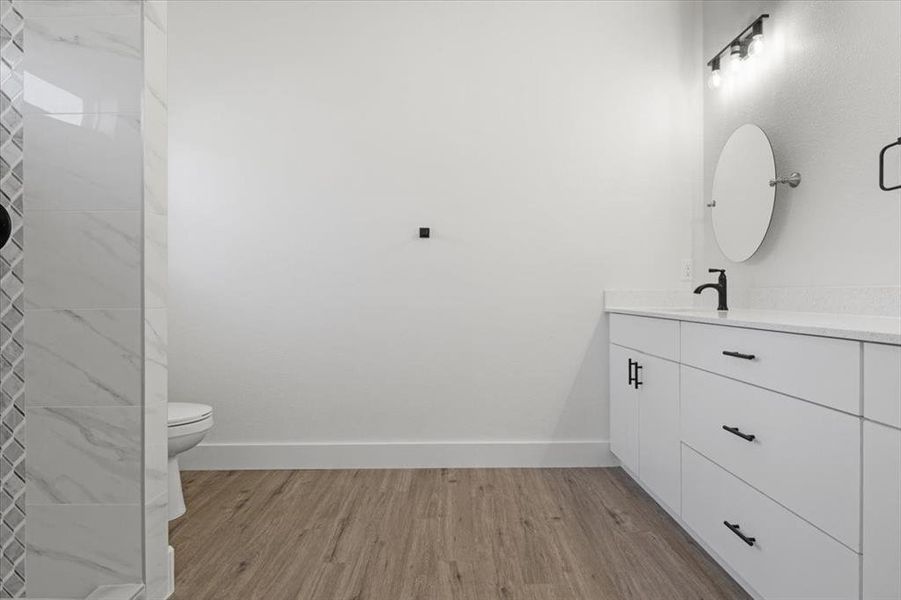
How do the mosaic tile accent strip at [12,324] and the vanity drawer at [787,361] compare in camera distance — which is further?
the mosaic tile accent strip at [12,324]

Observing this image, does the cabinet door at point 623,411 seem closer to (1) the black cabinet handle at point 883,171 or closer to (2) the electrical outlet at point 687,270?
(2) the electrical outlet at point 687,270

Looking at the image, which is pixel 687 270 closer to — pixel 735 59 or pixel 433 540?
pixel 735 59

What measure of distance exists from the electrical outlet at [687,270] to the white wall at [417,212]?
50 millimetres

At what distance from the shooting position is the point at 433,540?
1.93m

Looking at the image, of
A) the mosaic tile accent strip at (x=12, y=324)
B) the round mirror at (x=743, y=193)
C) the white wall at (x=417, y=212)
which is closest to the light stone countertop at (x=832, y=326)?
the round mirror at (x=743, y=193)

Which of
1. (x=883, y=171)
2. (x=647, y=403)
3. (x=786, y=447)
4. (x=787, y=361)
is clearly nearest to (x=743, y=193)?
(x=883, y=171)

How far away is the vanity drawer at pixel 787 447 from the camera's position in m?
1.13

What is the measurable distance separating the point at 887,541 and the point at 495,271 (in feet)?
6.40

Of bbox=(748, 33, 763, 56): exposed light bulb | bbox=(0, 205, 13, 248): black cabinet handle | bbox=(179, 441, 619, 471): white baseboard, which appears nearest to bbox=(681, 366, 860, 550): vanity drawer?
bbox=(179, 441, 619, 471): white baseboard

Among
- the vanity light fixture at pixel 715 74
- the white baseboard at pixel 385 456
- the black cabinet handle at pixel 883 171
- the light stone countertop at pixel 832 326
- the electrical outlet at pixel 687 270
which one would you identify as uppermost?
the vanity light fixture at pixel 715 74

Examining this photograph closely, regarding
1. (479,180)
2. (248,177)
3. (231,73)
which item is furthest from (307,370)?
(231,73)

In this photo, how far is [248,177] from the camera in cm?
274

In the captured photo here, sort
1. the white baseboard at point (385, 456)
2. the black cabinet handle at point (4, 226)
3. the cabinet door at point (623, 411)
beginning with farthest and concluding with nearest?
the white baseboard at point (385, 456) → the cabinet door at point (623, 411) → the black cabinet handle at point (4, 226)

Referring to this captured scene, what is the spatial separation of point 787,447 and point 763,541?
0.96 feet
